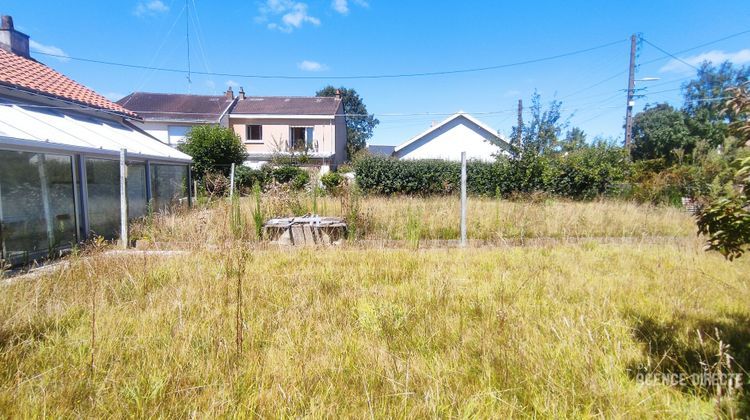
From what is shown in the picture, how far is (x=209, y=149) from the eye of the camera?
1712cm

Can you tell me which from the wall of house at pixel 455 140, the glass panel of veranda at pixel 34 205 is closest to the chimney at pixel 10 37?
the glass panel of veranda at pixel 34 205

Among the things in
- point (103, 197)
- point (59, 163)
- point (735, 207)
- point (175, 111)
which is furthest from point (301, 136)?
point (735, 207)

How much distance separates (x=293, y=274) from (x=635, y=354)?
3509mm

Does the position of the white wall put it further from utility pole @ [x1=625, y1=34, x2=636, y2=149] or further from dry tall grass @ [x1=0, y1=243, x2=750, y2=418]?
dry tall grass @ [x1=0, y1=243, x2=750, y2=418]

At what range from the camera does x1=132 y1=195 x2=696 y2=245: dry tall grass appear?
689 cm

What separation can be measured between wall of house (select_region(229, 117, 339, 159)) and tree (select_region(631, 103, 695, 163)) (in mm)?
27517

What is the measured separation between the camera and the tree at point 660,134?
29359 millimetres

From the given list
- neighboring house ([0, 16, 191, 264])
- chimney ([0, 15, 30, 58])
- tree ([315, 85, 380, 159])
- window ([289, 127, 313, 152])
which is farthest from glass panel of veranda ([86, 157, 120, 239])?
tree ([315, 85, 380, 159])

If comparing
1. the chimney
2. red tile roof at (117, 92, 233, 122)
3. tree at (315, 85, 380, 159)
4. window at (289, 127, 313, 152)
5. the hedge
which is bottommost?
the hedge

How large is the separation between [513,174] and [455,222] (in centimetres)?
891

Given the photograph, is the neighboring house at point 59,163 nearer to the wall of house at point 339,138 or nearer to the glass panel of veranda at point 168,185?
the glass panel of veranda at point 168,185

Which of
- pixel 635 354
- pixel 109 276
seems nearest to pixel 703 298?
pixel 635 354

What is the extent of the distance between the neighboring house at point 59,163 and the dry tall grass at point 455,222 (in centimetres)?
127

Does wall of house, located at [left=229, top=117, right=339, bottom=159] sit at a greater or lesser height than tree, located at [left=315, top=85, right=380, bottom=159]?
lesser
